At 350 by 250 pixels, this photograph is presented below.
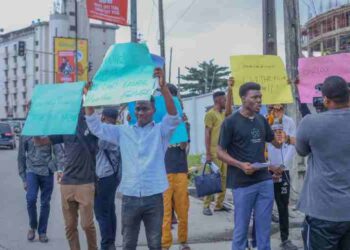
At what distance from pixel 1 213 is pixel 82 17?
63696 mm

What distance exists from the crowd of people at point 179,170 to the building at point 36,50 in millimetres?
65890

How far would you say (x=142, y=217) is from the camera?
4.86 meters

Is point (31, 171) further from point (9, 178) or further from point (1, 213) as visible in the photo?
point (9, 178)

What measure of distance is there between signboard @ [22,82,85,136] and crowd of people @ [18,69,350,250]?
0.19m

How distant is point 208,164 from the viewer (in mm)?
7797

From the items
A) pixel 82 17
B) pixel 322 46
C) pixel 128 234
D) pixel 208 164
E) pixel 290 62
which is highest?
pixel 82 17

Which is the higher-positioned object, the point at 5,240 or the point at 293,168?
the point at 293,168

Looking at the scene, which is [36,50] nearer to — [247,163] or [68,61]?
[68,61]

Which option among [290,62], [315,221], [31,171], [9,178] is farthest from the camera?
[9,178]

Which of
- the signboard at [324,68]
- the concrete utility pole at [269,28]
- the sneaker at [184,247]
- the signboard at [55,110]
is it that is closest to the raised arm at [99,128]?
the signboard at [55,110]

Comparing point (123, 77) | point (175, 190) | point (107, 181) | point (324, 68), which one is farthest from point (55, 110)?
point (324, 68)

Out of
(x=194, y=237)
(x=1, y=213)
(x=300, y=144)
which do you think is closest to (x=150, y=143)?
(x=300, y=144)

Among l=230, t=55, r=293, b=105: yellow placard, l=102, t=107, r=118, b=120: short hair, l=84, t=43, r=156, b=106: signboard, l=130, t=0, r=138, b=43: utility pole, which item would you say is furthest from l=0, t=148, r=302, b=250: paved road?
l=130, t=0, r=138, b=43: utility pole

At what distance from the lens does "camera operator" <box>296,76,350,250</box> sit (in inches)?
149
